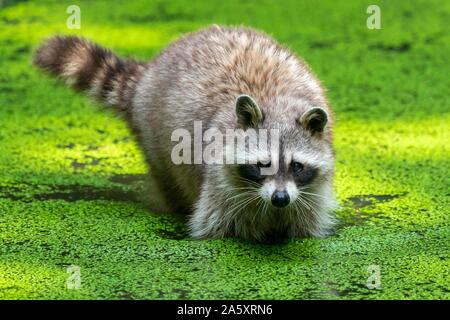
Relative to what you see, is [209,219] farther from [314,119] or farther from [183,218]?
[314,119]

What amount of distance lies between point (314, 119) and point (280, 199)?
594mm

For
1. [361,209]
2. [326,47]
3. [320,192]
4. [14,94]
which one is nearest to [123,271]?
[320,192]

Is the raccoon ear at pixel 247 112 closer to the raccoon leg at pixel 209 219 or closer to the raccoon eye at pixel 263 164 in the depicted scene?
the raccoon eye at pixel 263 164

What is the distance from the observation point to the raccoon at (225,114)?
563 centimetres

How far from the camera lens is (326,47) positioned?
9641 mm

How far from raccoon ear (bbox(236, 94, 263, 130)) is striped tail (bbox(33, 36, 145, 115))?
4.31 ft

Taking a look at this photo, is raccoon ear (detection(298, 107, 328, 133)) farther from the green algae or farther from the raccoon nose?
the green algae

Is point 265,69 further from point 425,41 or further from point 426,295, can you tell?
point 425,41

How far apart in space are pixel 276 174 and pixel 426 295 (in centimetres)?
109

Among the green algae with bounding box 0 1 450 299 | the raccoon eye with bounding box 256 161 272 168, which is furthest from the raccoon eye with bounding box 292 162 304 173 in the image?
the green algae with bounding box 0 1 450 299

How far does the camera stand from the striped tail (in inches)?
267

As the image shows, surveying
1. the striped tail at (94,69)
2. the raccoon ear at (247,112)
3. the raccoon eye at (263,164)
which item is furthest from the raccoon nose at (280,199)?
the striped tail at (94,69)

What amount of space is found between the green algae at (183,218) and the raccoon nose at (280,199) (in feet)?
1.23

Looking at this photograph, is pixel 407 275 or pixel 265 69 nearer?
pixel 407 275
